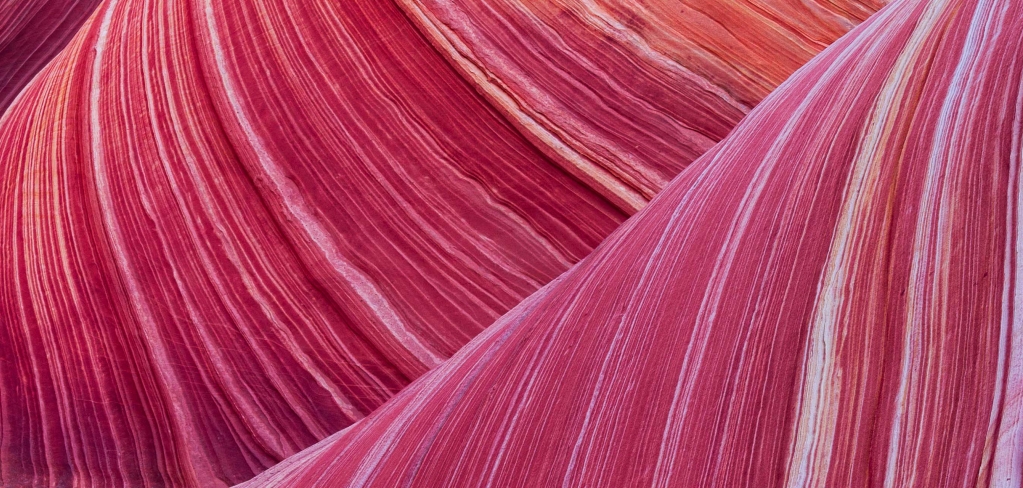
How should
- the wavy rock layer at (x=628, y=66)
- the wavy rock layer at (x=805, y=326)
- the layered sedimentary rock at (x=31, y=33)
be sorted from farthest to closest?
the layered sedimentary rock at (x=31, y=33)
the wavy rock layer at (x=628, y=66)
the wavy rock layer at (x=805, y=326)

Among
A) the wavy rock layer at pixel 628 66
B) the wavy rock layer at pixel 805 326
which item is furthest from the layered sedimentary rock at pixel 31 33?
the wavy rock layer at pixel 805 326

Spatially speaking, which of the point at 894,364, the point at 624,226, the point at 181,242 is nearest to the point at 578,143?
the point at 624,226

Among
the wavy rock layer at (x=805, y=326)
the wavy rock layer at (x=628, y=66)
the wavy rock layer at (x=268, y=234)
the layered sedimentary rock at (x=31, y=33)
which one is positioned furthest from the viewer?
the layered sedimentary rock at (x=31, y=33)

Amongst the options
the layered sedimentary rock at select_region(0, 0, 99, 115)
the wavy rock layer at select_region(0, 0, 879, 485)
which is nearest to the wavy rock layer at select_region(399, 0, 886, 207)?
the wavy rock layer at select_region(0, 0, 879, 485)

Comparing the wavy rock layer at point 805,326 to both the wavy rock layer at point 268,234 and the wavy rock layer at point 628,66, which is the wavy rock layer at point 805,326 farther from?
the wavy rock layer at point 628,66

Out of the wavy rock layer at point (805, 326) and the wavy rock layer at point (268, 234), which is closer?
the wavy rock layer at point (805, 326)

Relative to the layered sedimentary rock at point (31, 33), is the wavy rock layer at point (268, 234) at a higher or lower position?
lower
